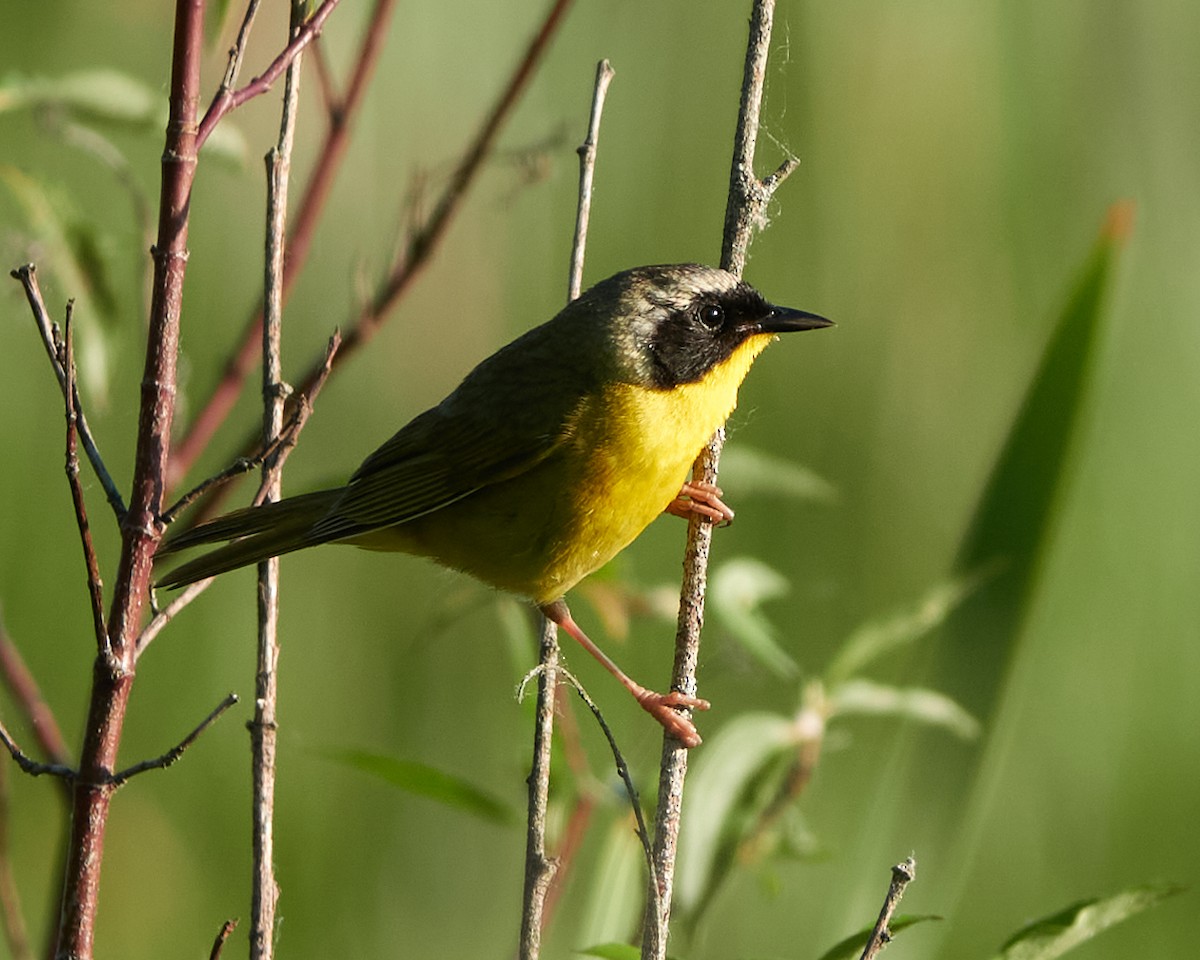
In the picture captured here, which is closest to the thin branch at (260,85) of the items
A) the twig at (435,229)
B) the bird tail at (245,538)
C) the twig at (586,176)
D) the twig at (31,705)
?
the twig at (586,176)

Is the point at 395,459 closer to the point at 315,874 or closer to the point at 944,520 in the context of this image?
the point at 315,874

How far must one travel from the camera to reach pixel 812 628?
454 cm

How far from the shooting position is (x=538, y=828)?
2.15 m

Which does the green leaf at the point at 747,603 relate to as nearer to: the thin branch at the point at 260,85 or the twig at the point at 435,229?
the twig at the point at 435,229

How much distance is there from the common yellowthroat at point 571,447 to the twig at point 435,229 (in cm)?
31

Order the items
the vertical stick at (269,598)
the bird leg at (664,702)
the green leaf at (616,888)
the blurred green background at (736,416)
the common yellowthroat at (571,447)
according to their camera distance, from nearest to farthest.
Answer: the vertical stick at (269,598), the bird leg at (664,702), the green leaf at (616,888), the common yellowthroat at (571,447), the blurred green background at (736,416)

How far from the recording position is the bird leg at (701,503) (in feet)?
9.48

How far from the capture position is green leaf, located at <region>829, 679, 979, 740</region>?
271 cm

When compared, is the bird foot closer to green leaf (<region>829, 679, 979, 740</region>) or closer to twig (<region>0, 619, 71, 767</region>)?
green leaf (<region>829, 679, 979, 740</region>)

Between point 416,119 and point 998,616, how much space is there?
252 cm

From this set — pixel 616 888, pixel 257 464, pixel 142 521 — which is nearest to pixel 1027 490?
pixel 616 888

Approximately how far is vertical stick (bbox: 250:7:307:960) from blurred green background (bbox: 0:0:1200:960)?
1.87 metres

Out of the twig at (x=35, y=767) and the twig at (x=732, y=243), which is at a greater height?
the twig at (x=732, y=243)

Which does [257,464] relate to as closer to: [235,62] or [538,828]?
[235,62]
